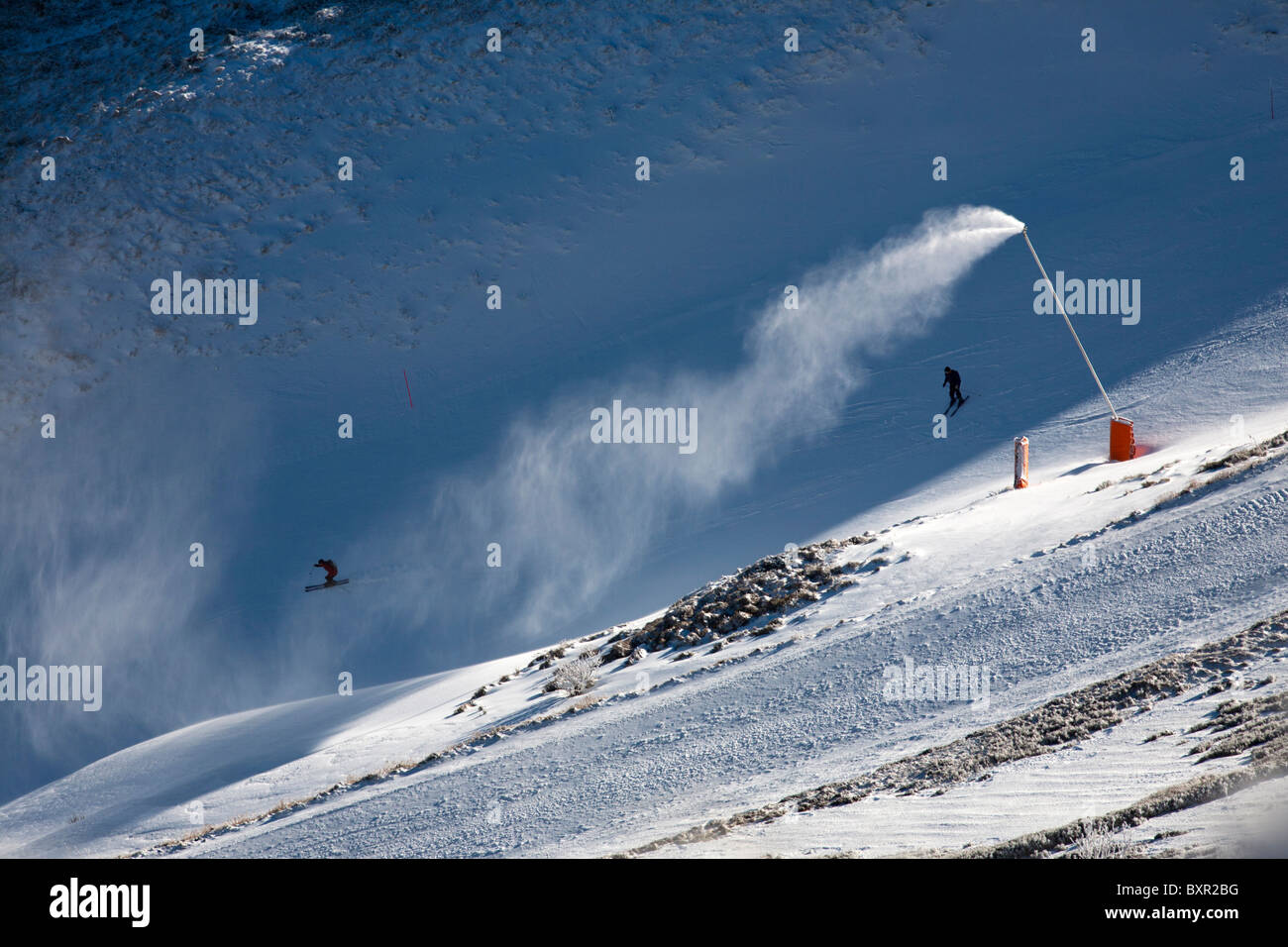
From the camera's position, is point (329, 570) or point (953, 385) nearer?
point (953, 385)

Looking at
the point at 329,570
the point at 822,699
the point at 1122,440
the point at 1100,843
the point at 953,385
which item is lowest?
the point at 1100,843

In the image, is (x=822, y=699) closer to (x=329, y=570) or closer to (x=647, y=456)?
(x=647, y=456)

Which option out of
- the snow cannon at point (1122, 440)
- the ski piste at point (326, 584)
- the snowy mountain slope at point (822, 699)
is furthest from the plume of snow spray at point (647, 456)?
the snow cannon at point (1122, 440)

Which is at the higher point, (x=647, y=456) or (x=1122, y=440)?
(x=647, y=456)

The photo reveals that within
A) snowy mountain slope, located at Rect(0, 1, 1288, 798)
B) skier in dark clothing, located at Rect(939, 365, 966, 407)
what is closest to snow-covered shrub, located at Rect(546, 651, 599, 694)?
snowy mountain slope, located at Rect(0, 1, 1288, 798)

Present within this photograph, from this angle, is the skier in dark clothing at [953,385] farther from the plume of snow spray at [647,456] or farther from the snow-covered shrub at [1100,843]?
the snow-covered shrub at [1100,843]

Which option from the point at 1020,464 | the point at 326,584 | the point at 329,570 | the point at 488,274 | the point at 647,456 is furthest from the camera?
the point at 488,274

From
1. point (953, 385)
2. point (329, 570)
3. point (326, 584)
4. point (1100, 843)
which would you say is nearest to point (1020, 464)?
point (953, 385)
